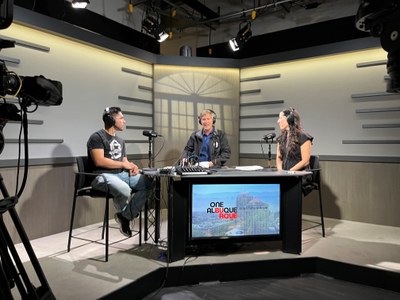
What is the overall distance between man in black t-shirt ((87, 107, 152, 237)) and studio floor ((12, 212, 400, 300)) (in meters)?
0.36

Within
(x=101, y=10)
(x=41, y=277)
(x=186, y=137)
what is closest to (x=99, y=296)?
(x=41, y=277)

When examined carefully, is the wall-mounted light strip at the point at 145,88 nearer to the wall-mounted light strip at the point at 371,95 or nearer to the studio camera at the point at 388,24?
the wall-mounted light strip at the point at 371,95

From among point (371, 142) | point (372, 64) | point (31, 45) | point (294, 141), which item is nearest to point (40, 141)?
point (31, 45)

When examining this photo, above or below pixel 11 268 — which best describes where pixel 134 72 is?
above

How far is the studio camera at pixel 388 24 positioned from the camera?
1552 millimetres

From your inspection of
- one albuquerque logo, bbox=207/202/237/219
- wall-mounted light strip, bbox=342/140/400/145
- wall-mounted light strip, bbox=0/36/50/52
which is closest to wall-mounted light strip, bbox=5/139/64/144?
wall-mounted light strip, bbox=0/36/50/52

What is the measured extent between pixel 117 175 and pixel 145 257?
31.7 inches

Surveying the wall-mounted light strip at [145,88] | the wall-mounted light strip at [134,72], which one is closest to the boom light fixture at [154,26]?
the wall-mounted light strip at [134,72]

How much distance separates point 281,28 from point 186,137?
283 cm

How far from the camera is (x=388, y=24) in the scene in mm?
1605

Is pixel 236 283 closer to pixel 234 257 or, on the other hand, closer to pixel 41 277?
pixel 234 257

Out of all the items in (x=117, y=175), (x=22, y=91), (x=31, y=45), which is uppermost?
(x=31, y=45)

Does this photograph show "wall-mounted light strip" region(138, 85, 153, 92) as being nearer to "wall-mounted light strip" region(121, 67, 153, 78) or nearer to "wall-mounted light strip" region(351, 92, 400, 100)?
"wall-mounted light strip" region(121, 67, 153, 78)

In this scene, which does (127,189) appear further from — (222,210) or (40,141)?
(40,141)
